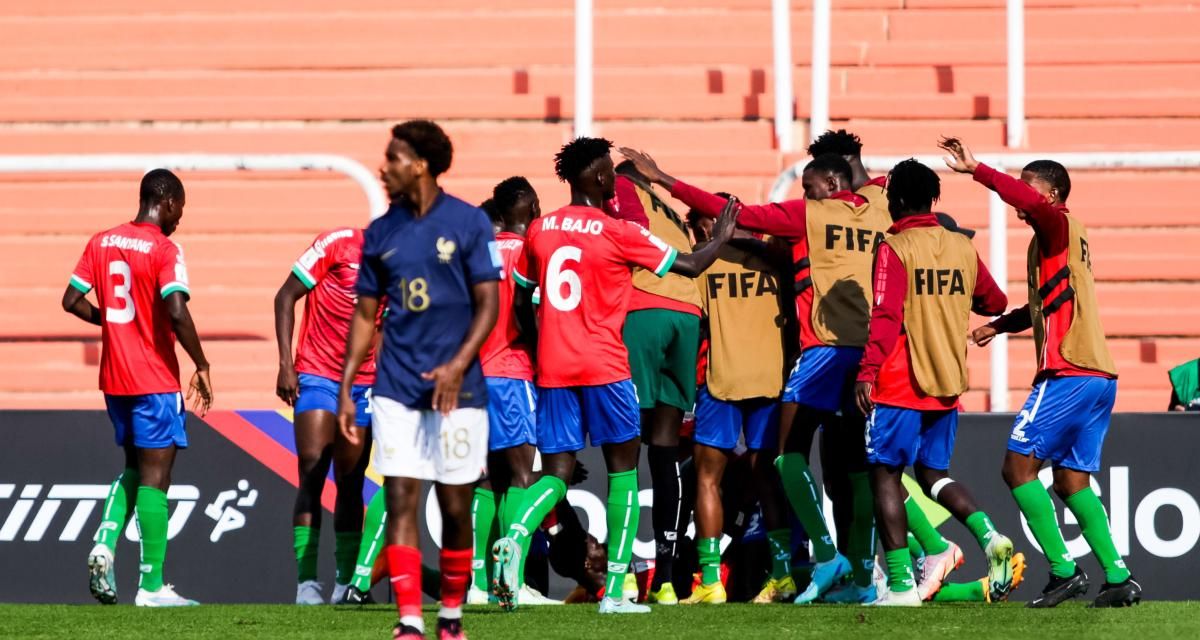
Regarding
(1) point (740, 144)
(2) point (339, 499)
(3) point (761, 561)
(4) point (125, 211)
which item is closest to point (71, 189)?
(4) point (125, 211)

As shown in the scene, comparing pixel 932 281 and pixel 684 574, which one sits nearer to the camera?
pixel 932 281

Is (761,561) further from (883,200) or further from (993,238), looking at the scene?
(993,238)

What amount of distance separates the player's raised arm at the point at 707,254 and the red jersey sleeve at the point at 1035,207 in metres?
1.15

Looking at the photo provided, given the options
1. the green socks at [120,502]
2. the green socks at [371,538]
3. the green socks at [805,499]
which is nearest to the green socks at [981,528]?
the green socks at [805,499]

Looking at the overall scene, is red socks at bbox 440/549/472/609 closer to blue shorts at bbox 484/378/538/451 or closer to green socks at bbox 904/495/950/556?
blue shorts at bbox 484/378/538/451

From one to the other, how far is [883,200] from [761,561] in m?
2.11

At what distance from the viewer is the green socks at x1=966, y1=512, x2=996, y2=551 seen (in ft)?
28.7

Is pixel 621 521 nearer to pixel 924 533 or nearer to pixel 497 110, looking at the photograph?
pixel 924 533

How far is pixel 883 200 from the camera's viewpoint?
9.62m

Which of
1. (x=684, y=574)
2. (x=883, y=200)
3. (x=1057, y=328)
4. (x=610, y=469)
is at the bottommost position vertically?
(x=684, y=574)

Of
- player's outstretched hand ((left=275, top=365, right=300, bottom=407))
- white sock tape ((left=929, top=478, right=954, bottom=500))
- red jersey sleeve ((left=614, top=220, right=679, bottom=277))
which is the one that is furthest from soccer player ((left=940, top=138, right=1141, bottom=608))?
player's outstretched hand ((left=275, top=365, right=300, bottom=407))

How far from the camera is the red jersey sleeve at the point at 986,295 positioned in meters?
9.22

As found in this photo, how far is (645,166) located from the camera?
898cm

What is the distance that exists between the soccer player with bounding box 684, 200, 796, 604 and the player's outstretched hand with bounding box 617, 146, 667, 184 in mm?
766
